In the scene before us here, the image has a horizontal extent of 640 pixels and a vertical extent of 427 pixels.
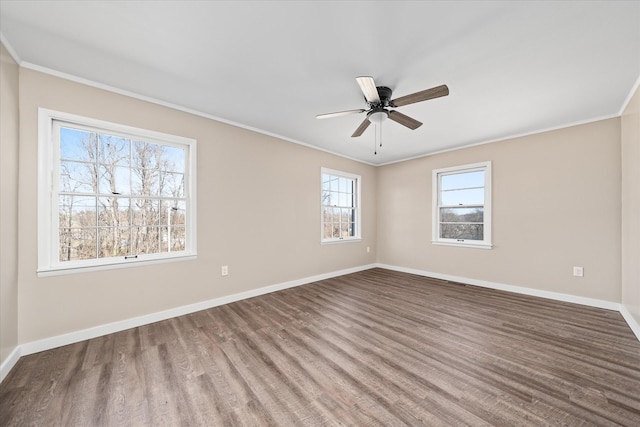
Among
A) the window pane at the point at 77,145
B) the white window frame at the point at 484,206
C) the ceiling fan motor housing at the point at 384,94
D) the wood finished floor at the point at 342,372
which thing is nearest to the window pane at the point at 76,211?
the window pane at the point at 77,145

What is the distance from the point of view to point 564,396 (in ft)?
5.28

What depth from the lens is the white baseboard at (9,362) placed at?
1.77 metres

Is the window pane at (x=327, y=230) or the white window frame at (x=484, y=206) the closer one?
the white window frame at (x=484, y=206)

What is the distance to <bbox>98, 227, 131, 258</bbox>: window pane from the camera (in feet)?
8.30

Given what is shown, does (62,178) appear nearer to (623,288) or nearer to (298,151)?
(298,151)

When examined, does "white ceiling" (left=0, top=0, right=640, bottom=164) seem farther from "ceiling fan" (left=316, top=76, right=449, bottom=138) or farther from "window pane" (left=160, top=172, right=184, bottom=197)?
"window pane" (left=160, top=172, right=184, bottom=197)

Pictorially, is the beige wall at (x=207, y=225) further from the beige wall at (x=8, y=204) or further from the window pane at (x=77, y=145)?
the window pane at (x=77, y=145)

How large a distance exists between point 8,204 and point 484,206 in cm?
581

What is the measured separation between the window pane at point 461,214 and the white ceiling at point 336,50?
71.6 inches

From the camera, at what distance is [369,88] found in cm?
206

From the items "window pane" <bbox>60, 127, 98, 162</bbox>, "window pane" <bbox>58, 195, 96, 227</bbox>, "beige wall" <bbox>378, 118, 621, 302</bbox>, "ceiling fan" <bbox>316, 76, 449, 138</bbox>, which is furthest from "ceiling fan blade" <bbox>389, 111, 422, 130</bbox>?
"window pane" <bbox>58, 195, 96, 227</bbox>

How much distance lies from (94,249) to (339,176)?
13.0 feet

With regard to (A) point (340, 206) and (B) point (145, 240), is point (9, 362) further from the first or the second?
(A) point (340, 206)

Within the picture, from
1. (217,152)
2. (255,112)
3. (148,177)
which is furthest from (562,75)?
(148,177)
